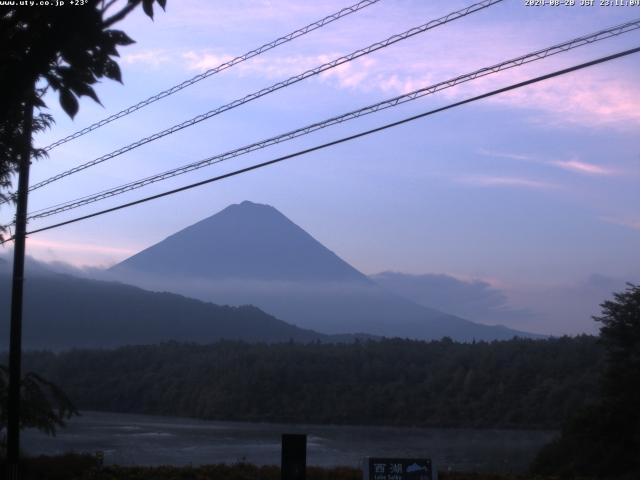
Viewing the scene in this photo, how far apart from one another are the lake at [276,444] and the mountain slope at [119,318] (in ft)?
70.3

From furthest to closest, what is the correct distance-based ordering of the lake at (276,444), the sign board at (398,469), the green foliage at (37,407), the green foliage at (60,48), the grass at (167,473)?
the lake at (276,444) < the green foliage at (37,407) < the grass at (167,473) < the sign board at (398,469) < the green foliage at (60,48)

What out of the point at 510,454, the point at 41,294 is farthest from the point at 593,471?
the point at 41,294

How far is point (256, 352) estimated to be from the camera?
162ft

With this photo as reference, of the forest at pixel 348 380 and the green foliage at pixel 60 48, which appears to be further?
the forest at pixel 348 380

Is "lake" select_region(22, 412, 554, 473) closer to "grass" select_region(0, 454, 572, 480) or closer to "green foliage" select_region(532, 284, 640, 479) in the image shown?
"green foliage" select_region(532, 284, 640, 479)

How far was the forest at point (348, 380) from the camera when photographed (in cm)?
3541

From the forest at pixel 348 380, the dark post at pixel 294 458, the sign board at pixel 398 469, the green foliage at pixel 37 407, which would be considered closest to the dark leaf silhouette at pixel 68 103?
the sign board at pixel 398 469

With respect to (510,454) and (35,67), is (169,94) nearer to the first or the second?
(35,67)

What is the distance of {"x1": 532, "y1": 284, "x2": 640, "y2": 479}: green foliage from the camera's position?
70.7ft

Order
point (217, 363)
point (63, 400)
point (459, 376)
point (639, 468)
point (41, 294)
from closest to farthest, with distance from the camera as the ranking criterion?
point (63, 400) → point (639, 468) → point (459, 376) → point (217, 363) → point (41, 294)

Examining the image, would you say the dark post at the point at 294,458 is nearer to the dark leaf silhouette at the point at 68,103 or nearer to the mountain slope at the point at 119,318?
the dark leaf silhouette at the point at 68,103

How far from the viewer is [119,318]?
7294 cm

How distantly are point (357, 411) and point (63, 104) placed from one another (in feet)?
118

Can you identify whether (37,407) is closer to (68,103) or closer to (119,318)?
(68,103)
